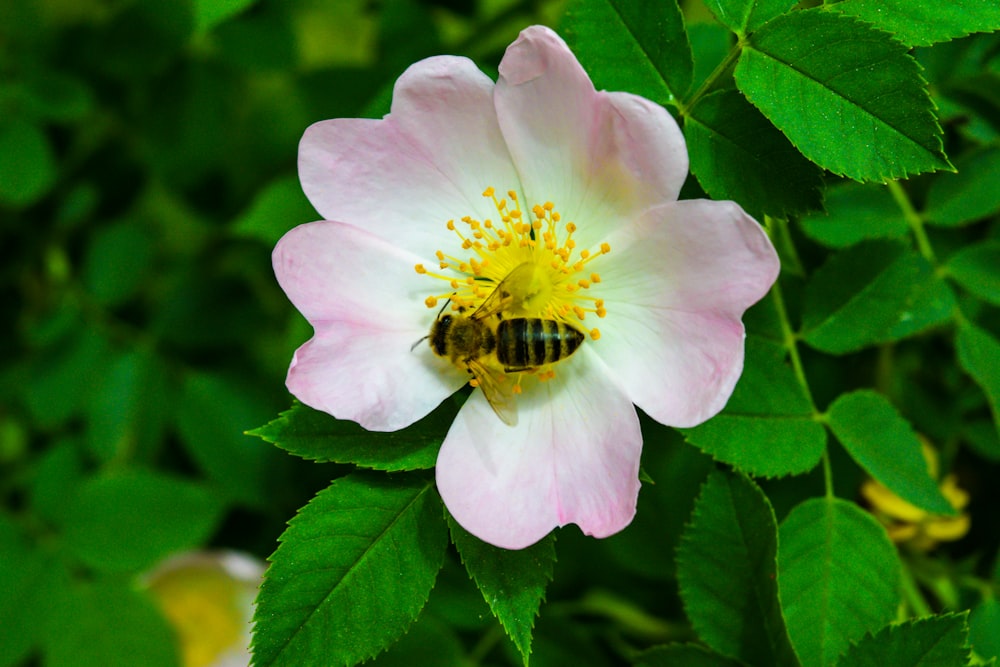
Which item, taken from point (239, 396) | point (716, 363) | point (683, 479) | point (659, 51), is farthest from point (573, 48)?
point (239, 396)

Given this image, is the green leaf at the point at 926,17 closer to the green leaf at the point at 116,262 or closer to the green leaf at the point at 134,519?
the green leaf at the point at 134,519

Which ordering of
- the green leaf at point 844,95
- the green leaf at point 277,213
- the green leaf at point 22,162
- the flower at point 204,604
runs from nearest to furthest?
the green leaf at point 844,95 → the green leaf at point 277,213 → the green leaf at point 22,162 → the flower at point 204,604

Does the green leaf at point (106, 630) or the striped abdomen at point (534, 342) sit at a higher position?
the striped abdomen at point (534, 342)

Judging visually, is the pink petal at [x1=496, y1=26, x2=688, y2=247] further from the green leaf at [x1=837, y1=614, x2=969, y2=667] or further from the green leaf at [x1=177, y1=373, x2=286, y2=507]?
the green leaf at [x1=177, y1=373, x2=286, y2=507]

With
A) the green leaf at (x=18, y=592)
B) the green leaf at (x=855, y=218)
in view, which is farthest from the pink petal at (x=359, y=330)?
the green leaf at (x=18, y=592)

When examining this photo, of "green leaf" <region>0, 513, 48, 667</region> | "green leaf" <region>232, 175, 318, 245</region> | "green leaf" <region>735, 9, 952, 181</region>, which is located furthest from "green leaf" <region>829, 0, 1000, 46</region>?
"green leaf" <region>0, 513, 48, 667</region>

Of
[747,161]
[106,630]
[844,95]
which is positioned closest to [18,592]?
[106,630]

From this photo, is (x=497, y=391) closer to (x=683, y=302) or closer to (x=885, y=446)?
(x=683, y=302)
